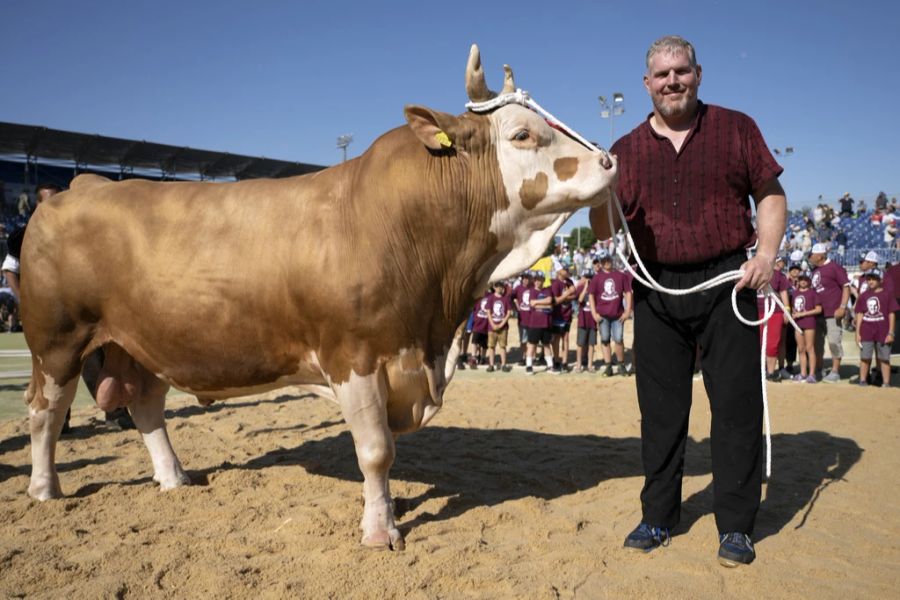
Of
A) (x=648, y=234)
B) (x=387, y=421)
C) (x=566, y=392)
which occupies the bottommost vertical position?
(x=566, y=392)

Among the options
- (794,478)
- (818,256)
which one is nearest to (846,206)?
(818,256)

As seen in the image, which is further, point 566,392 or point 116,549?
point 566,392

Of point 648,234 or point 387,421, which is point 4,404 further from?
point 648,234

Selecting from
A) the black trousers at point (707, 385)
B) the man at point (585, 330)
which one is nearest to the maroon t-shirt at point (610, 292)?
the man at point (585, 330)

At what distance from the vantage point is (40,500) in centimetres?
432

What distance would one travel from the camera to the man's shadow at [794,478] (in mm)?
4000

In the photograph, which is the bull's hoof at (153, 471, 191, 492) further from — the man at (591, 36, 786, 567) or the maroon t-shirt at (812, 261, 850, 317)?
the maroon t-shirt at (812, 261, 850, 317)

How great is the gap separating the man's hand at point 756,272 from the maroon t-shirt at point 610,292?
8.50 m

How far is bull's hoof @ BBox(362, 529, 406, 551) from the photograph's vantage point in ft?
11.5

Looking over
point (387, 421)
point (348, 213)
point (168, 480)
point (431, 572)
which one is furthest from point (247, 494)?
point (348, 213)

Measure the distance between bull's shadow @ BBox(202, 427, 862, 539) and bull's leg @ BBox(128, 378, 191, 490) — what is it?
0.32 m

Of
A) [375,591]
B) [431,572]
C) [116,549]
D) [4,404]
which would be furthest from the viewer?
[4,404]

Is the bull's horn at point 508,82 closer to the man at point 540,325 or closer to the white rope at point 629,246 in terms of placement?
the white rope at point 629,246

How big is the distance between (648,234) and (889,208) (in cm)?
3025
